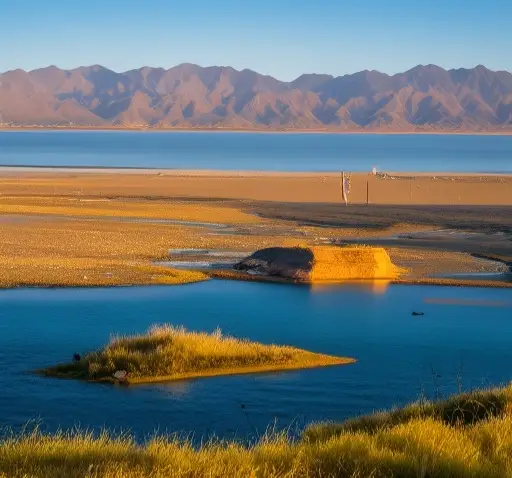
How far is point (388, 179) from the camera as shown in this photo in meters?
80.2

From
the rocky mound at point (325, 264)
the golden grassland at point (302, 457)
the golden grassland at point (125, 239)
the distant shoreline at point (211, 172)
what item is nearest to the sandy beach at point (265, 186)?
the distant shoreline at point (211, 172)

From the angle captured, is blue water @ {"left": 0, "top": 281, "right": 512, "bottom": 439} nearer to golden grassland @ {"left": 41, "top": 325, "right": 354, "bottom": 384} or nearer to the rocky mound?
golden grassland @ {"left": 41, "top": 325, "right": 354, "bottom": 384}

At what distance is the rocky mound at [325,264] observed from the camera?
98.8ft

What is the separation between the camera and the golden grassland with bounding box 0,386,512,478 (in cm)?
909

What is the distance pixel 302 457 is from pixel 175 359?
823cm

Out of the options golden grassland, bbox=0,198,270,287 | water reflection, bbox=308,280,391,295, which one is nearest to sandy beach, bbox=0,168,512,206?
golden grassland, bbox=0,198,270,287

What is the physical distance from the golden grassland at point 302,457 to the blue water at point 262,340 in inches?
172

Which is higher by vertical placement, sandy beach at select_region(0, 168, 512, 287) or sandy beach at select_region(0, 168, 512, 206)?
sandy beach at select_region(0, 168, 512, 206)

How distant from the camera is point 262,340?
21797mm

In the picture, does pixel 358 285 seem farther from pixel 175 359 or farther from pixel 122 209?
pixel 122 209

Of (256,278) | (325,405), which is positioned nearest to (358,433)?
(325,405)

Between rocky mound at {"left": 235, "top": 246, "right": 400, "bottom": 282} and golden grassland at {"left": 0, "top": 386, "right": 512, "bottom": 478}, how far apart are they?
18742mm

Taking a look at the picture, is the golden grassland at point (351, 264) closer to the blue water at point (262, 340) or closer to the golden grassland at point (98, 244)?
the blue water at point (262, 340)

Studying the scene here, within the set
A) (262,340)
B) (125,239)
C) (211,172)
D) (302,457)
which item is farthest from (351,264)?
(211,172)
